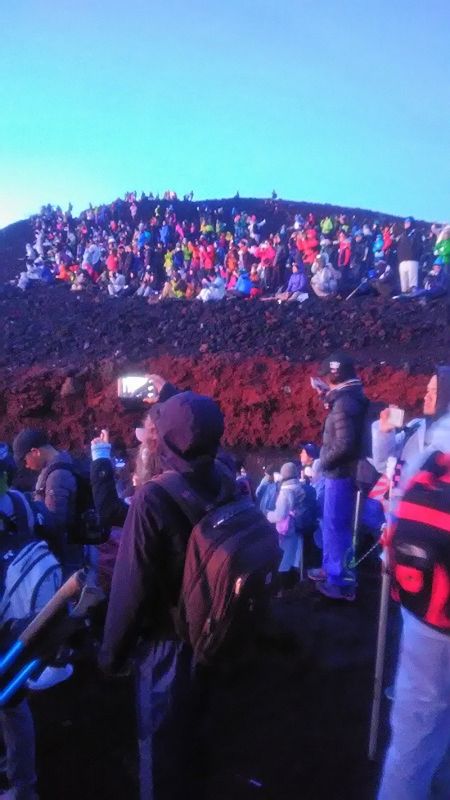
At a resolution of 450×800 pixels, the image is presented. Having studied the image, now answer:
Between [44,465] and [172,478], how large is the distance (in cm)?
236

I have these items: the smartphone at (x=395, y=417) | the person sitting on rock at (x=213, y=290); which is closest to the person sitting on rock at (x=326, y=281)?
the person sitting on rock at (x=213, y=290)

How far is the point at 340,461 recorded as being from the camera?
5445 millimetres

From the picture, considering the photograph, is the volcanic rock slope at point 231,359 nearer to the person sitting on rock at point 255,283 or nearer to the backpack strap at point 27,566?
the person sitting on rock at point 255,283

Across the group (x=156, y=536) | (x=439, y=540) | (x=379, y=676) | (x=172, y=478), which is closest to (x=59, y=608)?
(x=156, y=536)

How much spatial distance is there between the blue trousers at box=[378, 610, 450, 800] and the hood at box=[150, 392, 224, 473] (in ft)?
3.18

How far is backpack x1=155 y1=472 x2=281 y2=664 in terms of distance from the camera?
2.31 m

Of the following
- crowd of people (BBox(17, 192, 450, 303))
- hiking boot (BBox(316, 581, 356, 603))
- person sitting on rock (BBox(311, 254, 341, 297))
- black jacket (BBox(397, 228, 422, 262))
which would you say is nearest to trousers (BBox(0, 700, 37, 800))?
hiking boot (BBox(316, 581, 356, 603))

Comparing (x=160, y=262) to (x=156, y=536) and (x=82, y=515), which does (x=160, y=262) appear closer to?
(x=82, y=515)

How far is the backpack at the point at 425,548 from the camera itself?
216cm

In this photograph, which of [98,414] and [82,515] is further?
[98,414]

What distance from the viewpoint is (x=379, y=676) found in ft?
11.4

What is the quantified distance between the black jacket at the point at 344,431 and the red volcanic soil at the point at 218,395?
616 cm

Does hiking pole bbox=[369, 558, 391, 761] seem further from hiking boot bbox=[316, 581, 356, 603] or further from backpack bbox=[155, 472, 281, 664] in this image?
hiking boot bbox=[316, 581, 356, 603]

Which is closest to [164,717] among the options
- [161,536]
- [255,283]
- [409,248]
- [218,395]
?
[161,536]
